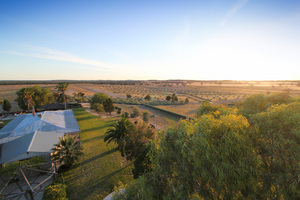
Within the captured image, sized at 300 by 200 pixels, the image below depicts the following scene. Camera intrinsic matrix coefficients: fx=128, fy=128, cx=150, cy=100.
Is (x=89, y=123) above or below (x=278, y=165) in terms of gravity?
below

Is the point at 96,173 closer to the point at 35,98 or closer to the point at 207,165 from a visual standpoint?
the point at 207,165

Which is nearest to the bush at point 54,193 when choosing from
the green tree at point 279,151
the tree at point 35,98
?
the green tree at point 279,151

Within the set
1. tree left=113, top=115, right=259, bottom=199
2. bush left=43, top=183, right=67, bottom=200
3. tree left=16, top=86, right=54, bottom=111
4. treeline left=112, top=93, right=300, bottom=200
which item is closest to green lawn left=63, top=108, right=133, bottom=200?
bush left=43, top=183, right=67, bottom=200

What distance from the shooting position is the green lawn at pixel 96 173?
13.8 m

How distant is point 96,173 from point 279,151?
17822 millimetres

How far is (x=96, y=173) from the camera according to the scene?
16.2 meters

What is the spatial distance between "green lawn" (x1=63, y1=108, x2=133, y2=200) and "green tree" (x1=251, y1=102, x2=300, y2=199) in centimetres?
1358

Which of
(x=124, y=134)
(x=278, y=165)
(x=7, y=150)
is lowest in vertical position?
(x=7, y=150)

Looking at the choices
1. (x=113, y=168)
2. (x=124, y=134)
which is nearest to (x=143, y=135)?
(x=124, y=134)

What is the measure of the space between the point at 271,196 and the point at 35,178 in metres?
21.7

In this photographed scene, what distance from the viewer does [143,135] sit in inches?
677

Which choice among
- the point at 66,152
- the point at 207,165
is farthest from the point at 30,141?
the point at 207,165

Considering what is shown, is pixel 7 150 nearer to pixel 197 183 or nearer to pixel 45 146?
pixel 45 146

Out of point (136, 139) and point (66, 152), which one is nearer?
point (66, 152)
